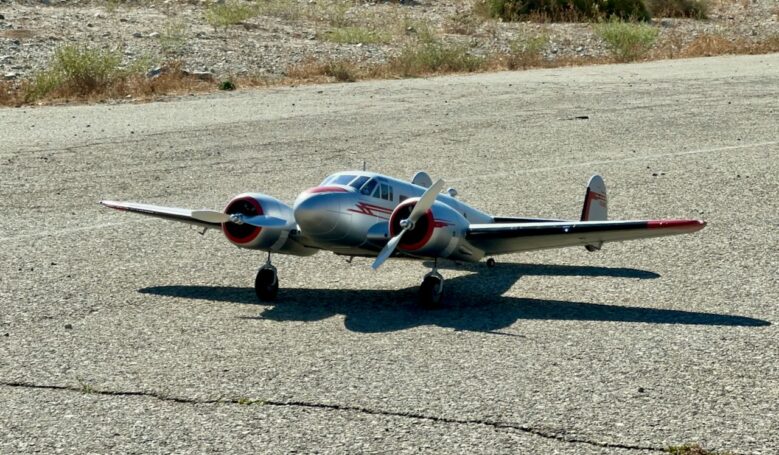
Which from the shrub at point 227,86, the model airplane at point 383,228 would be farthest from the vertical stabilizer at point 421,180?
the shrub at point 227,86

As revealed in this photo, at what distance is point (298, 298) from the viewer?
1116 cm

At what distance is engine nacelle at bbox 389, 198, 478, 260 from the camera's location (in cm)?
1044

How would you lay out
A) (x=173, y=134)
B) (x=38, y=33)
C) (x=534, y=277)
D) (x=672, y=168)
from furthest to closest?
1. (x=38, y=33)
2. (x=173, y=134)
3. (x=672, y=168)
4. (x=534, y=277)

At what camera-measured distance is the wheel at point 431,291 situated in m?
10.5

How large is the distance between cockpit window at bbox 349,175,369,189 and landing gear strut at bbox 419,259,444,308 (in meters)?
0.95

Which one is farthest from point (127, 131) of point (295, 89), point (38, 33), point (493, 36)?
point (493, 36)

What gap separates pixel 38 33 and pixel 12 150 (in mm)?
14991

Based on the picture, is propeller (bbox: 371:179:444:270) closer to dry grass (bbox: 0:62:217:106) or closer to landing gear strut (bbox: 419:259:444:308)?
landing gear strut (bbox: 419:259:444:308)

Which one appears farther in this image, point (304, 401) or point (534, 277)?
point (534, 277)

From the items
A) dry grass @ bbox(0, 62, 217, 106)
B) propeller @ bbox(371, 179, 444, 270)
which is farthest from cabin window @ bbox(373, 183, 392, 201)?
dry grass @ bbox(0, 62, 217, 106)

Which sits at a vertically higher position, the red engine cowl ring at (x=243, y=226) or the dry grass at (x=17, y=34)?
the red engine cowl ring at (x=243, y=226)

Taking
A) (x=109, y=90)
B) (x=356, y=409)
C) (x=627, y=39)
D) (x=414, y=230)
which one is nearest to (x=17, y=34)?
(x=109, y=90)

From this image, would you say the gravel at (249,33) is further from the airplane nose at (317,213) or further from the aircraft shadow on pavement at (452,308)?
the airplane nose at (317,213)

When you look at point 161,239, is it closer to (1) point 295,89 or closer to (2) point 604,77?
(1) point 295,89
